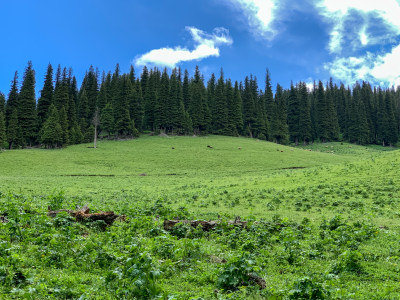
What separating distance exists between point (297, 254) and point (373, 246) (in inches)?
138

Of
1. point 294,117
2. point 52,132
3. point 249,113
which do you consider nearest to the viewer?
point 52,132

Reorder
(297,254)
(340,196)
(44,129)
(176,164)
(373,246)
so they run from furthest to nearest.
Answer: (44,129)
(176,164)
(340,196)
(373,246)
(297,254)

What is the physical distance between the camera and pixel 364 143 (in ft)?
376

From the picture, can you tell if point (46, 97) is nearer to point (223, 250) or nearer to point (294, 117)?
point (294, 117)

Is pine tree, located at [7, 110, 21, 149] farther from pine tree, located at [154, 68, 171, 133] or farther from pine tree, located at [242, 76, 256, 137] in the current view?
pine tree, located at [242, 76, 256, 137]

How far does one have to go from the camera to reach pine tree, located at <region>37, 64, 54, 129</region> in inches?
3421

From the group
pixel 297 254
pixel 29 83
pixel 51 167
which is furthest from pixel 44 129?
pixel 297 254

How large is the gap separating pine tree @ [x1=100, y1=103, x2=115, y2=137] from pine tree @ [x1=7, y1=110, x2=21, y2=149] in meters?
23.6

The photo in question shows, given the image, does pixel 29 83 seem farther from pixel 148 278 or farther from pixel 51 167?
pixel 148 278

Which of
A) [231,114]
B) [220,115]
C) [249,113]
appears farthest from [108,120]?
[249,113]

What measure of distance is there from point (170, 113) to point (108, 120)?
65.7 ft

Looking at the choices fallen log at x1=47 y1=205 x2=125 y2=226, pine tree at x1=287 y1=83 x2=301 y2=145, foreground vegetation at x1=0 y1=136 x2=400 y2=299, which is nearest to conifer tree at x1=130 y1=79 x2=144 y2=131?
pine tree at x1=287 y1=83 x2=301 y2=145

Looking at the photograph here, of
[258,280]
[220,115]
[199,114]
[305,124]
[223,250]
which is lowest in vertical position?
[223,250]

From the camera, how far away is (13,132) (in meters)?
73.1
